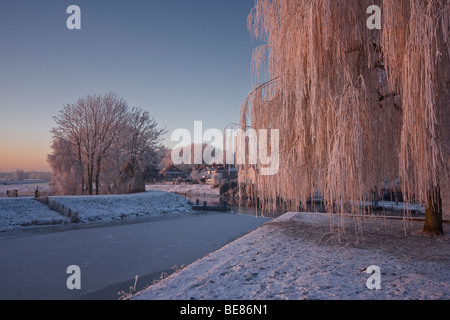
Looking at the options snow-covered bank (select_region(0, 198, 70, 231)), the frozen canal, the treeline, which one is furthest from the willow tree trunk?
the treeline

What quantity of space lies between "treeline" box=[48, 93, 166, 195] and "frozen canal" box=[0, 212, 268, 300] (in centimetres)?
1388

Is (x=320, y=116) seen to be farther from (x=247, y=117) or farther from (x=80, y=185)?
(x=80, y=185)

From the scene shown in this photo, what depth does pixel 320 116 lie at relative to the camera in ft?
16.5

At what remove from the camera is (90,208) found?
1845 cm

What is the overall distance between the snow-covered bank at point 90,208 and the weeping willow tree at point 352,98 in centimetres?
1447

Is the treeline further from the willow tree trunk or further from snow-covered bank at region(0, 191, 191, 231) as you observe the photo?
the willow tree trunk

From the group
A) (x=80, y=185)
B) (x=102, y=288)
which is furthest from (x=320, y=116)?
(x=80, y=185)

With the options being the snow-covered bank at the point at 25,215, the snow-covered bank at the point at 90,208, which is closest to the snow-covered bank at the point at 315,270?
the snow-covered bank at the point at 25,215

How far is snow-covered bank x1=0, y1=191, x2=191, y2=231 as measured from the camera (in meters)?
15.1

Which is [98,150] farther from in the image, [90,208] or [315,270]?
[315,270]

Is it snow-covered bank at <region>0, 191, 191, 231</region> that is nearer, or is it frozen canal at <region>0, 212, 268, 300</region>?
frozen canal at <region>0, 212, 268, 300</region>

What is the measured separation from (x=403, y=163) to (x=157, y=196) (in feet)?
74.1

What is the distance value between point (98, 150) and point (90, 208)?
27.4 feet

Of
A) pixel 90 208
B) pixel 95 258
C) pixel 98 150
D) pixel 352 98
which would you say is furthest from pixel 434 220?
pixel 98 150
